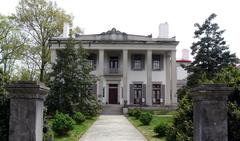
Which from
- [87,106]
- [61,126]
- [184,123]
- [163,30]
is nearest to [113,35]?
[163,30]

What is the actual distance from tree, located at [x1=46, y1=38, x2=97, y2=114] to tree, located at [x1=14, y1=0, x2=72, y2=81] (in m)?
18.6

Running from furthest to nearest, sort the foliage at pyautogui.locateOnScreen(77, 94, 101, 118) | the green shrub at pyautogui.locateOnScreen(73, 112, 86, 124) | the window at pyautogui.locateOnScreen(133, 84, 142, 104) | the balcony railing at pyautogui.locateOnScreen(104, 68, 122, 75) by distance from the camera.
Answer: the balcony railing at pyautogui.locateOnScreen(104, 68, 122, 75), the window at pyautogui.locateOnScreen(133, 84, 142, 104), the foliage at pyautogui.locateOnScreen(77, 94, 101, 118), the green shrub at pyautogui.locateOnScreen(73, 112, 86, 124)

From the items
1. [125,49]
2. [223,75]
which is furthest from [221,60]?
[223,75]

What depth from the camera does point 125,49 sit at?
4772cm

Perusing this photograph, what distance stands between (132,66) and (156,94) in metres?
4.53

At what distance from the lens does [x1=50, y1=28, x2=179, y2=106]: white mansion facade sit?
47.6 meters

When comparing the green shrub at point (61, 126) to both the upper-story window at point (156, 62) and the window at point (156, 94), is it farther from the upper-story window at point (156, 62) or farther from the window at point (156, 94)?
the upper-story window at point (156, 62)

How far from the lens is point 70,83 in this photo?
97.8ft

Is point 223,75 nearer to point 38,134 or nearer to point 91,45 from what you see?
point 38,134

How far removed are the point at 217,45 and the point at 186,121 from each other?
29962mm

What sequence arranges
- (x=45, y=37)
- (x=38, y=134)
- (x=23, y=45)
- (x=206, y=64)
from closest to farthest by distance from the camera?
(x=38, y=134) < (x=206, y=64) < (x=23, y=45) < (x=45, y=37)

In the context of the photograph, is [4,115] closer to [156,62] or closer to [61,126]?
[61,126]

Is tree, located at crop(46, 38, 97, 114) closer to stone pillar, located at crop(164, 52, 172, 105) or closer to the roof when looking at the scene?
the roof

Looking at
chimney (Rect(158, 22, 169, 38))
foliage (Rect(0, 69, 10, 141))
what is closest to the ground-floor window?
chimney (Rect(158, 22, 169, 38))
